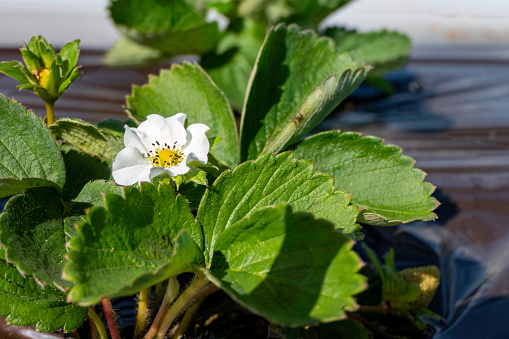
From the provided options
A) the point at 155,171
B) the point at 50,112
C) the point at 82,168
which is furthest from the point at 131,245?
the point at 50,112

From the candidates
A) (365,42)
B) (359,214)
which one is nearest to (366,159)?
(359,214)

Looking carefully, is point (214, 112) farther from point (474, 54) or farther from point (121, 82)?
point (474, 54)

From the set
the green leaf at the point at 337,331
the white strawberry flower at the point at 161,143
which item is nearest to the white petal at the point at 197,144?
the white strawberry flower at the point at 161,143

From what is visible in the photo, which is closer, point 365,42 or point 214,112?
point 214,112

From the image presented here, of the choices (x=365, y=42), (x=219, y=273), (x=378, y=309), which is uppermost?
(x=365, y=42)

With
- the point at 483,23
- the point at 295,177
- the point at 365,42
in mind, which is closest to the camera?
the point at 295,177

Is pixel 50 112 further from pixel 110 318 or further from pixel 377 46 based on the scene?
pixel 377 46

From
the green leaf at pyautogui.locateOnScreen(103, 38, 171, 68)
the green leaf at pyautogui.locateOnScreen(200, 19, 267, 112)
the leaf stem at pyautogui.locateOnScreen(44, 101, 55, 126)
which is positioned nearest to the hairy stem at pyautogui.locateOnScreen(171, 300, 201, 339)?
the leaf stem at pyautogui.locateOnScreen(44, 101, 55, 126)
